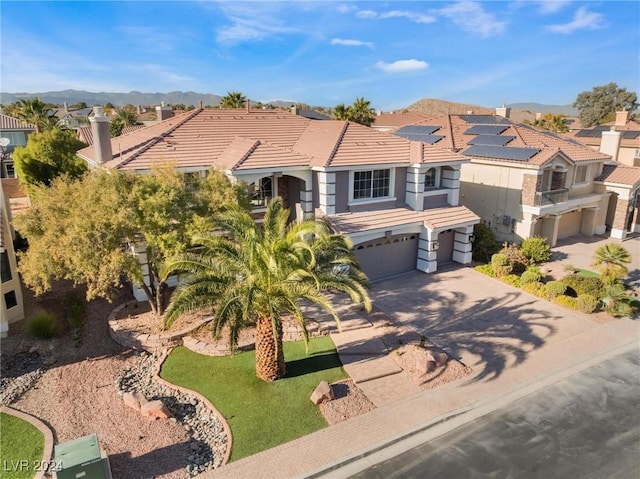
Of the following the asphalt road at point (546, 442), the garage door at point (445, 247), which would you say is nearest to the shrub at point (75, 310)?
the asphalt road at point (546, 442)

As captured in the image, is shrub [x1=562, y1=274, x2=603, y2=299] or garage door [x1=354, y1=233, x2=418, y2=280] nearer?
Result: shrub [x1=562, y1=274, x2=603, y2=299]

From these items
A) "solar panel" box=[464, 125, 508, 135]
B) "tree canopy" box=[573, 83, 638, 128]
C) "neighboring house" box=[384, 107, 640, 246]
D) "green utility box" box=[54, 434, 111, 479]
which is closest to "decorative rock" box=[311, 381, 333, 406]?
"green utility box" box=[54, 434, 111, 479]

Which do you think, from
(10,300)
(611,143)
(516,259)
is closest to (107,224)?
(10,300)

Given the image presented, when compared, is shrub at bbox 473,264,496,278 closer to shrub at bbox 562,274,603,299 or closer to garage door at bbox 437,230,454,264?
garage door at bbox 437,230,454,264

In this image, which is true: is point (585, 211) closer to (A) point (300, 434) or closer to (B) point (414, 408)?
(B) point (414, 408)

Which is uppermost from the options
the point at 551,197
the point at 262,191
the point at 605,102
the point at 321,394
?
the point at 605,102

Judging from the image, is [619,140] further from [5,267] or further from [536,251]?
[5,267]
